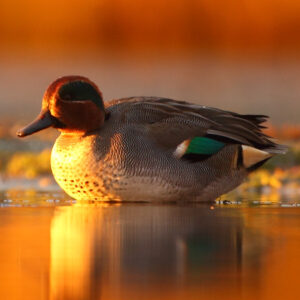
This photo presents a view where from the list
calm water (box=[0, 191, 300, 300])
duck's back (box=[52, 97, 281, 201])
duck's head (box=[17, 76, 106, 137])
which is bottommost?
calm water (box=[0, 191, 300, 300])

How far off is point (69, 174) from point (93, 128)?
0.41 metres

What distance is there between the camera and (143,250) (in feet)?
19.4

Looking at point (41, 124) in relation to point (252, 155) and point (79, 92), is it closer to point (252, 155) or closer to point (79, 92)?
point (79, 92)

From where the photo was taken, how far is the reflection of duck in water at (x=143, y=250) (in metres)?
4.95

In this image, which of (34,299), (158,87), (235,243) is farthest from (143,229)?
(158,87)

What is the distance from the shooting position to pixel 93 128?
27.5ft

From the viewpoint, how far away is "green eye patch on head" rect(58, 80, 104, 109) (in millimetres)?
8391

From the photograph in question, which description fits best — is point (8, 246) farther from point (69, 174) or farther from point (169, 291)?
point (69, 174)

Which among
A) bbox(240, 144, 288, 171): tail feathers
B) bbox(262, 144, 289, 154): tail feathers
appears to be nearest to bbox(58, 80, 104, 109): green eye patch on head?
bbox(240, 144, 288, 171): tail feathers

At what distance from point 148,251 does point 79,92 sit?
110 inches

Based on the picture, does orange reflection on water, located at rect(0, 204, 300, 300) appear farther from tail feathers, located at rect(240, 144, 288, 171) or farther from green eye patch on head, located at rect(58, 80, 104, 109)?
green eye patch on head, located at rect(58, 80, 104, 109)

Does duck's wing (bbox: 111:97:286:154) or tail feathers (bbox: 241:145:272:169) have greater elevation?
duck's wing (bbox: 111:97:286:154)

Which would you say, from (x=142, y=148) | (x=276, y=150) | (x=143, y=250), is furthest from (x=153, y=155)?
(x=143, y=250)

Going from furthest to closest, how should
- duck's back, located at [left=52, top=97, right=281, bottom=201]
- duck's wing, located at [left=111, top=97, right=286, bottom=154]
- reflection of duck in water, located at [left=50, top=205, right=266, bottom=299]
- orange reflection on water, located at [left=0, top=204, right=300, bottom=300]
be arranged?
duck's wing, located at [left=111, top=97, right=286, bottom=154], duck's back, located at [left=52, top=97, right=281, bottom=201], reflection of duck in water, located at [left=50, top=205, right=266, bottom=299], orange reflection on water, located at [left=0, top=204, right=300, bottom=300]
